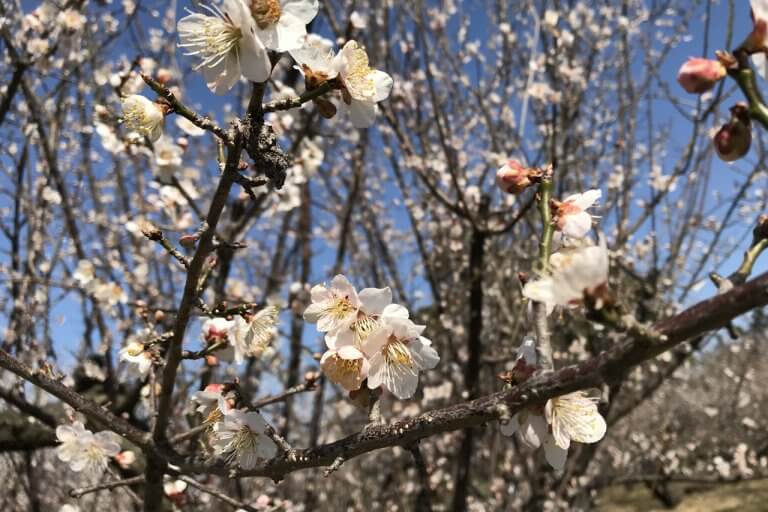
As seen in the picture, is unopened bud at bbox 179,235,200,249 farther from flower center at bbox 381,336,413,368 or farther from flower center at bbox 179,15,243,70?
flower center at bbox 381,336,413,368

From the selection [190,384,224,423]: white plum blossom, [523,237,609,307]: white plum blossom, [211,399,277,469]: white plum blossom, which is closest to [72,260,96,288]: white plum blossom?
[190,384,224,423]: white plum blossom

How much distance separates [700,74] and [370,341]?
0.62 m

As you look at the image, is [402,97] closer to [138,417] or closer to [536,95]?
[536,95]

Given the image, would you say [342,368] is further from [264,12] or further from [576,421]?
[264,12]

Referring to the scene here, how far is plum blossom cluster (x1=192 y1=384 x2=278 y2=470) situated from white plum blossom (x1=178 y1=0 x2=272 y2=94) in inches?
24.3

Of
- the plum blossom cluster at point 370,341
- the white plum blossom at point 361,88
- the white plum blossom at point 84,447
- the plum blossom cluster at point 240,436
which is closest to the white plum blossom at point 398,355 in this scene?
the plum blossom cluster at point 370,341

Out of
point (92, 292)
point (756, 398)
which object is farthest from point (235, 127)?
point (756, 398)

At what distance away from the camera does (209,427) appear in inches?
51.3

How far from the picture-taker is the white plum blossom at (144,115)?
1.21 meters

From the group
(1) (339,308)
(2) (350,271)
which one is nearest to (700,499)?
(2) (350,271)

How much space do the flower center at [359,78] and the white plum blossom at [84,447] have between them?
1.15m

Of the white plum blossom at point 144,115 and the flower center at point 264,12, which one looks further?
the white plum blossom at point 144,115

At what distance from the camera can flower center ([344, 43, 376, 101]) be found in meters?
1.09

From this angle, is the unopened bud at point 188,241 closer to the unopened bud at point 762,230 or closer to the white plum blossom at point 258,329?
the white plum blossom at point 258,329
